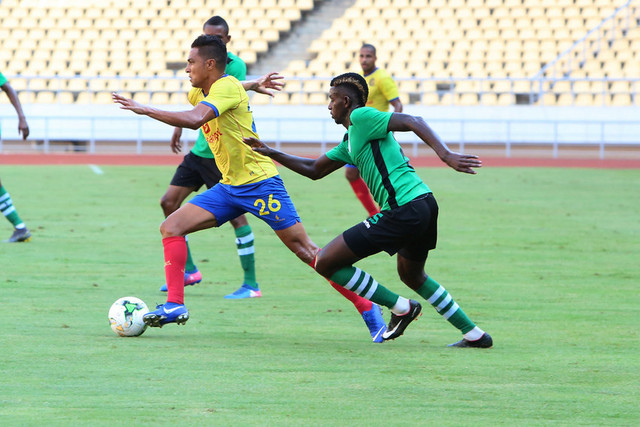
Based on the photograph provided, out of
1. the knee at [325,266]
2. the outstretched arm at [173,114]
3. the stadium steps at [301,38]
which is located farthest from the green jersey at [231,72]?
the stadium steps at [301,38]

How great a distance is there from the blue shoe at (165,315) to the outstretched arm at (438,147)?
1.86 meters

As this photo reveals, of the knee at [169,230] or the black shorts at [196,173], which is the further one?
the black shorts at [196,173]

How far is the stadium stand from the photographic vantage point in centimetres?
2992

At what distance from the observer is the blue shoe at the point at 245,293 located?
8.45 metres

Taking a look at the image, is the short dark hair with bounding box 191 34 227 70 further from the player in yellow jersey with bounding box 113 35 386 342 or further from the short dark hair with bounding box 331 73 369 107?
the short dark hair with bounding box 331 73 369 107

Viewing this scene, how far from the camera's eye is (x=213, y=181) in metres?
8.73

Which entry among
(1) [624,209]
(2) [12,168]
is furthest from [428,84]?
(1) [624,209]

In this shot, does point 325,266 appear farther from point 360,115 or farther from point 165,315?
point 165,315

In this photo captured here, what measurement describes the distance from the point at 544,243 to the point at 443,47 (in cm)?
2056

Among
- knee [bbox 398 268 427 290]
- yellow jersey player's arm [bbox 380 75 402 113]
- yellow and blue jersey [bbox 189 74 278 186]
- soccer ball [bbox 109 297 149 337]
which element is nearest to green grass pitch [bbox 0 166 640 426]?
soccer ball [bbox 109 297 149 337]

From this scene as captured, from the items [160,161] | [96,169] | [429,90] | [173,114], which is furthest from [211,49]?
[429,90]

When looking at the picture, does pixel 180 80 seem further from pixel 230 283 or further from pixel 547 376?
pixel 547 376

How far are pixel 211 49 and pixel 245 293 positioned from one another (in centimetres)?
247

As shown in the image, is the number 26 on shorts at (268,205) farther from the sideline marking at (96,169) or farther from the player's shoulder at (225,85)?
the sideline marking at (96,169)
